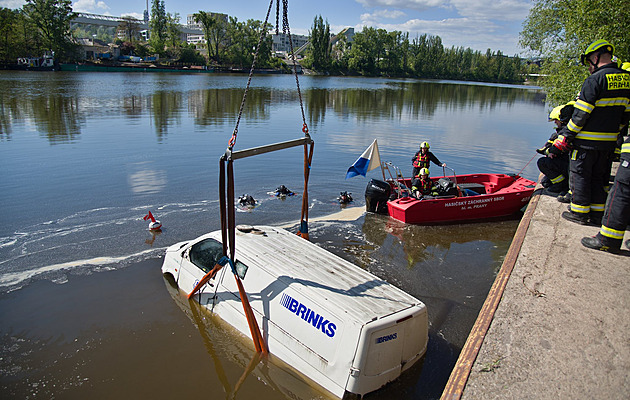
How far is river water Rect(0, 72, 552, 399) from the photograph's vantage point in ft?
19.5

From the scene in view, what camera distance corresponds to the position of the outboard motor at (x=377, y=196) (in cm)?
1256

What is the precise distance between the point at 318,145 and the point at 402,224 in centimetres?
1079

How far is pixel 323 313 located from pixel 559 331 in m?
2.62

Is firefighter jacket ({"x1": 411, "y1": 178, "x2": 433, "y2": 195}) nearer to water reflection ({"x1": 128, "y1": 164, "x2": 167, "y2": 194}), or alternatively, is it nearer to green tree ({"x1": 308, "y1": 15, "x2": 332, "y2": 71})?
water reflection ({"x1": 128, "y1": 164, "x2": 167, "y2": 194})

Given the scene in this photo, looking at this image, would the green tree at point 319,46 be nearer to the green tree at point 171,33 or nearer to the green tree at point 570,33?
the green tree at point 171,33

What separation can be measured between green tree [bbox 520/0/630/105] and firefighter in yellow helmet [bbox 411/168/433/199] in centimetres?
953

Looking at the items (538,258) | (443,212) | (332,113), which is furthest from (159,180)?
(332,113)

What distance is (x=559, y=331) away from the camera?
15.4 ft

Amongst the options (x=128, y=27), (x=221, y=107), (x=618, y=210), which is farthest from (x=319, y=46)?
(x=618, y=210)

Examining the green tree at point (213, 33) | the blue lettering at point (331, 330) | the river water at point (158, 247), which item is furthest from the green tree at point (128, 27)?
the blue lettering at point (331, 330)

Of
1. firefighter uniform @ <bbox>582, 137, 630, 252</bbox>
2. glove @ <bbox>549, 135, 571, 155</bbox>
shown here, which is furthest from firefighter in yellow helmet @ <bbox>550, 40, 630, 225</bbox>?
glove @ <bbox>549, 135, 571, 155</bbox>

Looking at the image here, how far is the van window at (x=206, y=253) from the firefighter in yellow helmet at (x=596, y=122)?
20.3 ft

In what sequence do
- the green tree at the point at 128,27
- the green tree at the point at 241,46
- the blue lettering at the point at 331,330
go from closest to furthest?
the blue lettering at the point at 331,330, the green tree at the point at 241,46, the green tree at the point at 128,27

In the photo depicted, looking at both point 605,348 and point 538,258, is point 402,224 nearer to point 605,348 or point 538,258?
point 538,258
